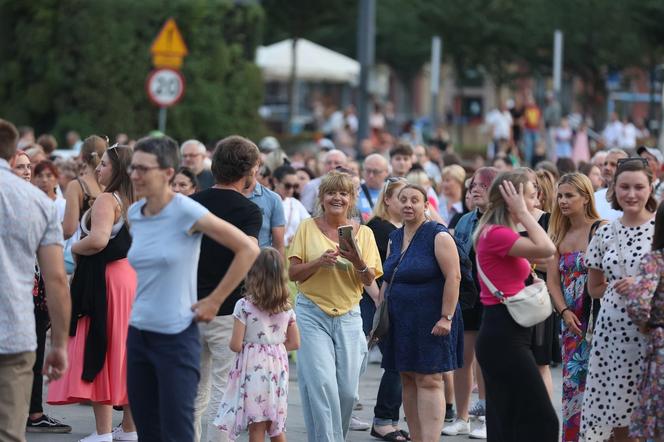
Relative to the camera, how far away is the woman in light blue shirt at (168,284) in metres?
6.64

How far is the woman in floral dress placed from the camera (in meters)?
8.87

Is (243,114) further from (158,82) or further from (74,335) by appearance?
(74,335)

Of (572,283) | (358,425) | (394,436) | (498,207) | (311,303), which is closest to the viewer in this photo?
(498,207)

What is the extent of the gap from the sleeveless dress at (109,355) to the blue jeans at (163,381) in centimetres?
241

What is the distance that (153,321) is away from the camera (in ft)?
21.9

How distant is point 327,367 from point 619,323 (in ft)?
6.18

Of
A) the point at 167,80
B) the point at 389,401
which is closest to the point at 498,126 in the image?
the point at 167,80

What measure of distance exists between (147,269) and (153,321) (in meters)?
0.25

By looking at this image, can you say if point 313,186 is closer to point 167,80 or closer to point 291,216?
point 291,216

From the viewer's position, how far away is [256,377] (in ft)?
27.6

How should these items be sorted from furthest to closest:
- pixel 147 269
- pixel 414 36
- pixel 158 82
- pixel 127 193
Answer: pixel 414 36, pixel 158 82, pixel 127 193, pixel 147 269

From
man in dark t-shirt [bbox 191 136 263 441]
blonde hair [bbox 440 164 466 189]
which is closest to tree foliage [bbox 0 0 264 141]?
blonde hair [bbox 440 164 466 189]

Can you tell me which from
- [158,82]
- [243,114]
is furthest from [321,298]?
[243,114]

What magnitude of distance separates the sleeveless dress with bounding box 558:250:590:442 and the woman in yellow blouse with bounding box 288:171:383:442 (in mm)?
1213
